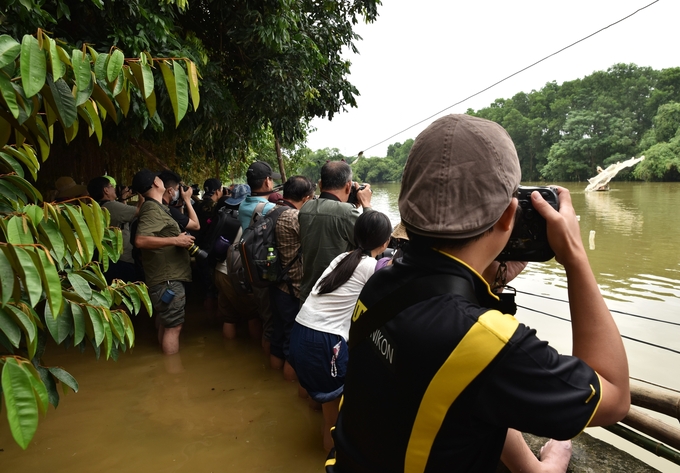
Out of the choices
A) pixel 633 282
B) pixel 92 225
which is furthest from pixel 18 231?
pixel 633 282

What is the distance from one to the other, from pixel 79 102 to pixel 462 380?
112 cm

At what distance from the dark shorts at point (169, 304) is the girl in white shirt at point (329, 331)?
1.92m

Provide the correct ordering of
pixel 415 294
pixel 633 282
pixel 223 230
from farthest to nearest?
pixel 633 282, pixel 223 230, pixel 415 294

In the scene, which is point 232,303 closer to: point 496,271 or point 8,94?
point 8,94

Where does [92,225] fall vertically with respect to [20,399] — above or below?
above

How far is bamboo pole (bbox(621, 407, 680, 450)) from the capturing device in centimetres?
191

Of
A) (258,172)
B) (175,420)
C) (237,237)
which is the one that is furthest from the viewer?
(237,237)

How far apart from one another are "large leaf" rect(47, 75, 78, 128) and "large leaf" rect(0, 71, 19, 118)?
100mm

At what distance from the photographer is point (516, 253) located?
38.2 inches

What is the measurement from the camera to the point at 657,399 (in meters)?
1.99

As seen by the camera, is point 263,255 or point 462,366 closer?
point 462,366

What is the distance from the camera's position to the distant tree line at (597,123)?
3553 centimetres

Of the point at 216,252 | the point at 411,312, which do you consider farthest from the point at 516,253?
the point at 216,252

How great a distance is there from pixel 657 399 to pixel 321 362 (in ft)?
5.32
